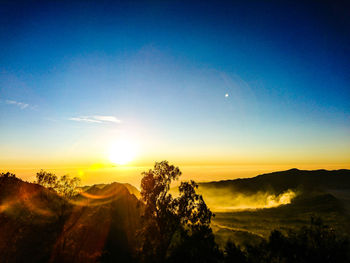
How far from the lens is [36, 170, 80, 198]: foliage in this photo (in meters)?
79.3

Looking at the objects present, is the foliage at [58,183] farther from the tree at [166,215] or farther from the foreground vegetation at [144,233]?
the tree at [166,215]

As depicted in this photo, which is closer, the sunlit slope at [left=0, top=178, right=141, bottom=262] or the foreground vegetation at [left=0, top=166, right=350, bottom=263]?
the foreground vegetation at [left=0, top=166, right=350, bottom=263]

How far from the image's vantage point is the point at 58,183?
265ft

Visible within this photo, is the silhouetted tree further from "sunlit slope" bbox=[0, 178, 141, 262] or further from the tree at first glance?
"sunlit slope" bbox=[0, 178, 141, 262]

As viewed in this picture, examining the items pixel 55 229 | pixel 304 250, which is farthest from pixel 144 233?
pixel 55 229

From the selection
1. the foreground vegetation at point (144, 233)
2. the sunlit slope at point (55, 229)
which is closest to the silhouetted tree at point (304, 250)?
the foreground vegetation at point (144, 233)

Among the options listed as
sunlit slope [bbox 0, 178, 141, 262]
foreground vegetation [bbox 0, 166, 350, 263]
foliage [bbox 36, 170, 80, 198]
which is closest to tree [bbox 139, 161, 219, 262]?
foreground vegetation [bbox 0, 166, 350, 263]

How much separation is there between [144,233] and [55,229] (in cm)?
4899

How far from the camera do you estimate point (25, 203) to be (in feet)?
255

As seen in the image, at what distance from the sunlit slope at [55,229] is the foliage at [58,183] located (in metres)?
3.26

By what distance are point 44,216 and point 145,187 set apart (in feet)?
205

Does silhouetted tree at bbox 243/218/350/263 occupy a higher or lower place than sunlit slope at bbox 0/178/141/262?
higher

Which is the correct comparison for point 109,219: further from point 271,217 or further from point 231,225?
point 271,217

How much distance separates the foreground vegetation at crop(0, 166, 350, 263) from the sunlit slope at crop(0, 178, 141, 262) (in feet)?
0.78
